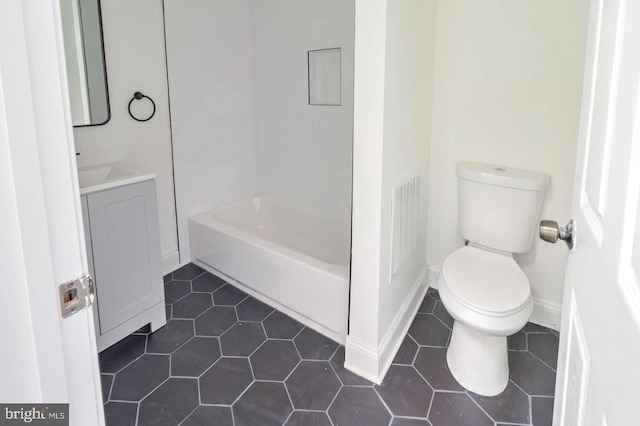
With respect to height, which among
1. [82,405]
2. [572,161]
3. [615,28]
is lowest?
[82,405]

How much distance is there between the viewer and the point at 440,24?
233 centimetres

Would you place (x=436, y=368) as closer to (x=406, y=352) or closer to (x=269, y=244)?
(x=406, y=352)

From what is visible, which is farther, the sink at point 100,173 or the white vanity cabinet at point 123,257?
the sink at point 100,173

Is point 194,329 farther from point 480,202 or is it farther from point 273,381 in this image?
point 480,202

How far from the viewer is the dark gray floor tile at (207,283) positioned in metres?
2.76

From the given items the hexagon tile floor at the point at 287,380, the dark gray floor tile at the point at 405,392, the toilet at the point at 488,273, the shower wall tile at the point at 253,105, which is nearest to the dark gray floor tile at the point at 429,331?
the hexagon tile floor at the point at 287,380

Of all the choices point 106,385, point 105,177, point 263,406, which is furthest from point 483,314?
point 105,177

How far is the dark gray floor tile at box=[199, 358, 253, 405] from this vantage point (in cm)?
180

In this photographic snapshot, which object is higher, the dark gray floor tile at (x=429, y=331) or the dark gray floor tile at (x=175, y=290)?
the dark gray floor tile at (x=175, y=290)

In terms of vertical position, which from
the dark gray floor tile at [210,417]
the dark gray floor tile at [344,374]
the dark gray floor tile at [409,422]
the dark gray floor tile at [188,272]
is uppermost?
the dark gray floor tile at [188,272]

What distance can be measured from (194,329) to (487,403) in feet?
5.11

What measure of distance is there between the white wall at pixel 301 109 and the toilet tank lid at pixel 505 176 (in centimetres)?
96

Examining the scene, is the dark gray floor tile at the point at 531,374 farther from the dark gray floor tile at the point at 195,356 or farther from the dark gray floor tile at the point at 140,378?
the dark gray floor tile at the point at 140,378

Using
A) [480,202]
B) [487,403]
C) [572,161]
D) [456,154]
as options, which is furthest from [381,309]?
[572,161]
